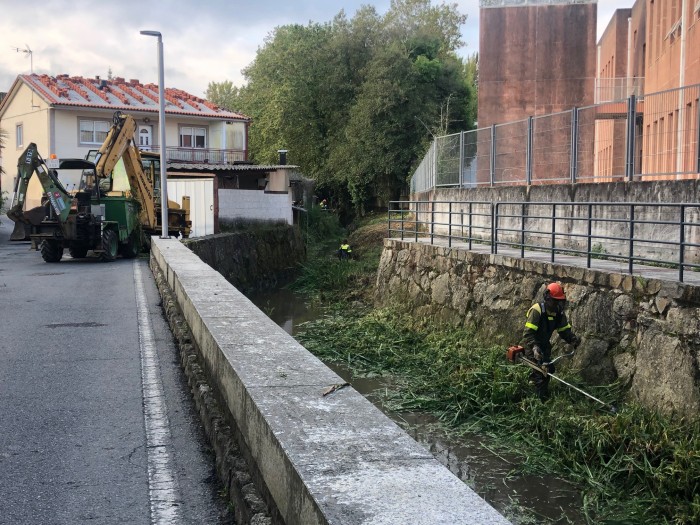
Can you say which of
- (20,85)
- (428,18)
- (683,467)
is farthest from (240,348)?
(428,18)

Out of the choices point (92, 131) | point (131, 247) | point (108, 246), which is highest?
point (92, 131)

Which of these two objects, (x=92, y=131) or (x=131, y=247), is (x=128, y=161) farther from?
(x=92, y=131)

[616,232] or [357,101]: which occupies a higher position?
[357,101]

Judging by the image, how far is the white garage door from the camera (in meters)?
28.9

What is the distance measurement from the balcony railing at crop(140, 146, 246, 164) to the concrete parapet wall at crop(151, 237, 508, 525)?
138ft

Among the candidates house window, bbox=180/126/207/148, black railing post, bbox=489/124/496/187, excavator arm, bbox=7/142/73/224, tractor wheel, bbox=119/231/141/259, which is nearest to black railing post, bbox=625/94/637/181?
black railing post, bbox=489/124/496/187

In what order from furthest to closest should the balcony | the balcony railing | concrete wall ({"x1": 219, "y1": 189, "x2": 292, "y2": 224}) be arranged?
the balcony railing → concrete wall ({"x1": 219, "y1": 189, "x2": 292, "y2": 224}) → the balcony

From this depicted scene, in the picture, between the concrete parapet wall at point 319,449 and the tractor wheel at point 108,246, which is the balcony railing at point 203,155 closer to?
the tractor wheel at point 108,246

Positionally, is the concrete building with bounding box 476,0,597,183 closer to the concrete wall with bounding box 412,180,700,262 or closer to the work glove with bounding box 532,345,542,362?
the concrete wall with bounding box 412,180,700,262

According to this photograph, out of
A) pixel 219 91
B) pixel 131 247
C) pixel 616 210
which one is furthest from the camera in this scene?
pixel 219 91

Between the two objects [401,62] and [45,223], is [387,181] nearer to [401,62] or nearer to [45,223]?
[401,62]

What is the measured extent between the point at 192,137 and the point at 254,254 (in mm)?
21409

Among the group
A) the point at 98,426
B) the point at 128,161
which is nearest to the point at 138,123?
the point at 128,161

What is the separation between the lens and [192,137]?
160 feet
